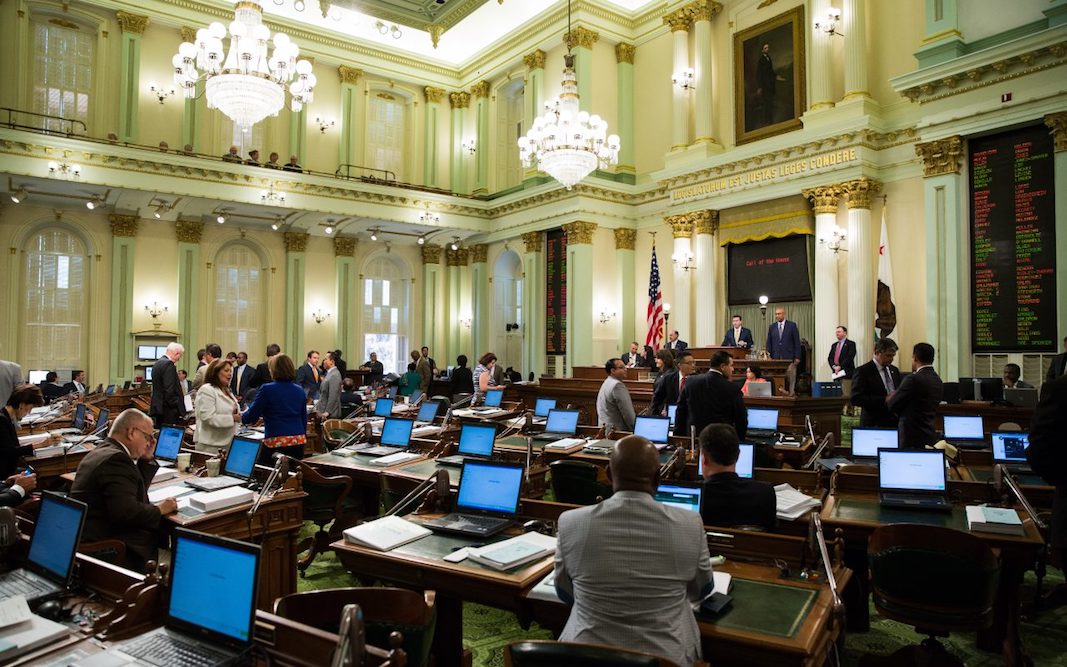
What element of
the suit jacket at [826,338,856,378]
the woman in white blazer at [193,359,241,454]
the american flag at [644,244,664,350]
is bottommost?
the woman in white blazer at [193,359,241,454]

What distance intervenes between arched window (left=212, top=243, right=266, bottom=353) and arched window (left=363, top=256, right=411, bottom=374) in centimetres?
286

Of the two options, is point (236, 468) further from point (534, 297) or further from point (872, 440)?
point (534, 297)

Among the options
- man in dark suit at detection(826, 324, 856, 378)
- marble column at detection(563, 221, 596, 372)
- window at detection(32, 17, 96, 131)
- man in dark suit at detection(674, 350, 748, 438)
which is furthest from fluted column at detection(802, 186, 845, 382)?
window at detection(32, 17, 96, 131)

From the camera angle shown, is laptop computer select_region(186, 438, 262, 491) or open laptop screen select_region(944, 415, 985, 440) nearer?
laptop computer select_region(186, 438, 262, 491)

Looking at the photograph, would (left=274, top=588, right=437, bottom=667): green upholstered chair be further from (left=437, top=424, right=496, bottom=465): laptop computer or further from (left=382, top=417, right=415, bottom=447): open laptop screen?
(left=382, top=417, right=415, bottom=447): open laptop screen

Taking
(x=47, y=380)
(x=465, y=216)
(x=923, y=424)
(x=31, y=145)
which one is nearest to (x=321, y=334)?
(x=465, y=216)

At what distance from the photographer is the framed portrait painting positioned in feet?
44.0

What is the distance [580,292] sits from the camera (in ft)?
53.3

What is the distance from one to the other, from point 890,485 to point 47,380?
14981 millimetres

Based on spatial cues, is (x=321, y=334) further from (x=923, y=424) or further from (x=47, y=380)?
(x=923, y=424)

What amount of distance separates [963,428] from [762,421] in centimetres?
182

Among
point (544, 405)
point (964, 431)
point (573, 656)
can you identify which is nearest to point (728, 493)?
point (573, 656)

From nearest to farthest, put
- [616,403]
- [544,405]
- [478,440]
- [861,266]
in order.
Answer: [478,440] < [616,403] < [544,405] < [861,266]

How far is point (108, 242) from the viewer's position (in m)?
15.6
